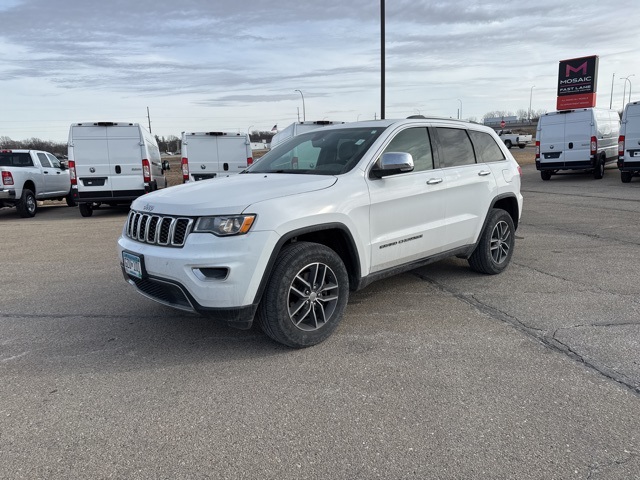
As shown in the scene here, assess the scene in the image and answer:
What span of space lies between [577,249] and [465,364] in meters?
4.68

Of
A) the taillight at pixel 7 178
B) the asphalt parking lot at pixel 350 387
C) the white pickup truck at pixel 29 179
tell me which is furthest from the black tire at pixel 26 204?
the asphalt parking lot at pixel 350 387

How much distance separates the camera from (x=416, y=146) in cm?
482

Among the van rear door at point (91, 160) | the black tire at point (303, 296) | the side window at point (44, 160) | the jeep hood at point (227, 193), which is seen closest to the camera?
the jeep hood at point (227, 193)

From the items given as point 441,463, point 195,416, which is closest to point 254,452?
point 195,416

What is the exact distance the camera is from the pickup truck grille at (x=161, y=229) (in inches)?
140

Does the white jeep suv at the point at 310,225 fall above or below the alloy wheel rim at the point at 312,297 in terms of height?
above

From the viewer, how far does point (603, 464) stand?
2.43 meters

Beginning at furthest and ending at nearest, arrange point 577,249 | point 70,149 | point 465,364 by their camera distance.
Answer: point 70,149 → point 577,249 → point 465,364

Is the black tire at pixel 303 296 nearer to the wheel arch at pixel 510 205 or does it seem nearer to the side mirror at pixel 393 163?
the side mirror at pixel 393 163

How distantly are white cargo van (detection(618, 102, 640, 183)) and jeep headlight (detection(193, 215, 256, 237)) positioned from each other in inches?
618

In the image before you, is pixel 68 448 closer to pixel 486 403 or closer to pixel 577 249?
pixel 486 403

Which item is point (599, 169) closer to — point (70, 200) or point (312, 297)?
point (312, 297)

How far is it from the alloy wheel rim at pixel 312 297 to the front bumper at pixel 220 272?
1.17ft

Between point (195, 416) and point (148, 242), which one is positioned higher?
point (148, 242)
